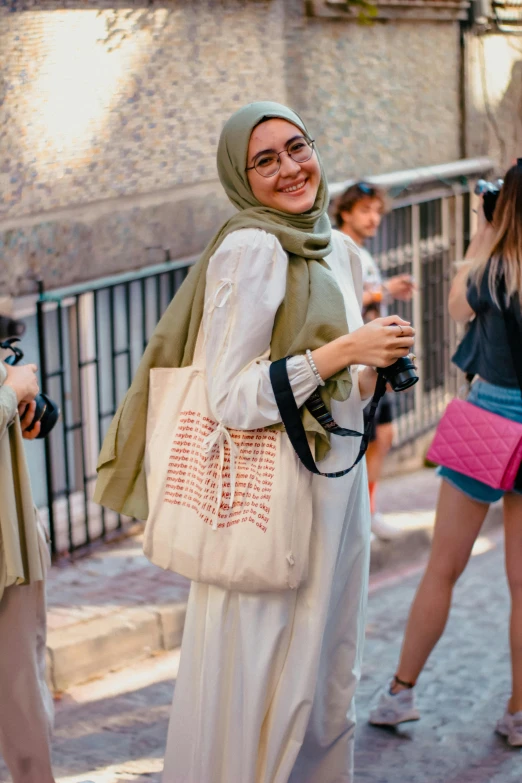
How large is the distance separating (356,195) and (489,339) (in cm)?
228

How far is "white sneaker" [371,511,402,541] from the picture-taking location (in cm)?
676

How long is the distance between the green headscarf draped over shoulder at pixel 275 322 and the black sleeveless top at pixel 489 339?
2.99 ft

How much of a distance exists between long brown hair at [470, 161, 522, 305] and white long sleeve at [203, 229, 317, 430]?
1149 millimetres

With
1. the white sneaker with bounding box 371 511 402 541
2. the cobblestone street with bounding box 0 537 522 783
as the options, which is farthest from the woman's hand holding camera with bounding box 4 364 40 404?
the white sneaker with bounding box 371 511 402 541

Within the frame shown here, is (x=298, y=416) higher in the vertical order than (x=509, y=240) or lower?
lower

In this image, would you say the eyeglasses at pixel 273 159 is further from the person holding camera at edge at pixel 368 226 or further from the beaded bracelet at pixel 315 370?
the person holding camera at edge at pixel 368 226

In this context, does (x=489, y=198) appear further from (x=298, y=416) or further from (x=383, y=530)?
(x=383, y=530)

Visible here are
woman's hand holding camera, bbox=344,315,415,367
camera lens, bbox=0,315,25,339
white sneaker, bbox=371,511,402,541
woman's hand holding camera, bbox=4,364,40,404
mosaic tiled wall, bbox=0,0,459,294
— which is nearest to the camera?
woman's hand holding camera, bbox=344,315,415,367

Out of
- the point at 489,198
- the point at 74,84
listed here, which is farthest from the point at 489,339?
the point at 74,84

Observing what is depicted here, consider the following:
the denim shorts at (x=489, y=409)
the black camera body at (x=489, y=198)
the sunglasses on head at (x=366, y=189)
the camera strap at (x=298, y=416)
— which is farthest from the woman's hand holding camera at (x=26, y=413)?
the sunglasses on head at (x=366, y=189)

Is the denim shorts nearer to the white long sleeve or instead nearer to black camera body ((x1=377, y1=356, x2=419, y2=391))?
black camera body ((x1=377, y1=356, x2=419, y2=391))

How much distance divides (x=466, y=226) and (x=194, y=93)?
401 cm

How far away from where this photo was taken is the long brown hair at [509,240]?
12.9 ft

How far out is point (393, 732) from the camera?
433 cm
